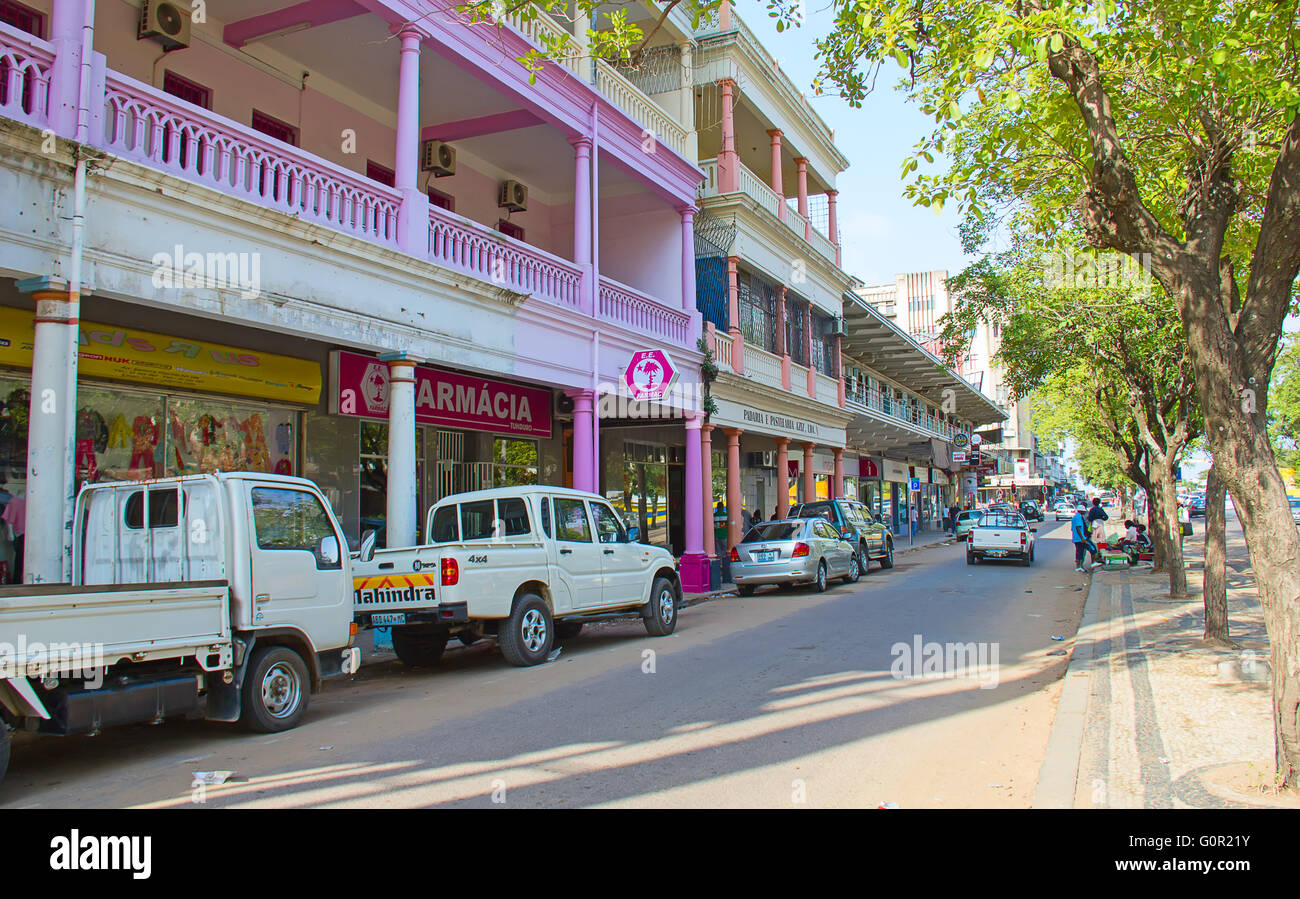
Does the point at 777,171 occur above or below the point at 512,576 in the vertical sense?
above

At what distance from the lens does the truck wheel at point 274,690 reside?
715 cm

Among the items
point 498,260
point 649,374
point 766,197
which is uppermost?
point 766,197

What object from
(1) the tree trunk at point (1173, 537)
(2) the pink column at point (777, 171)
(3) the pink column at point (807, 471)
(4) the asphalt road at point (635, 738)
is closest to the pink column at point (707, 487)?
(3) the pink column at point (807, 471)

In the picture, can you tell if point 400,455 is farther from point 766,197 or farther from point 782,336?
point 766,197

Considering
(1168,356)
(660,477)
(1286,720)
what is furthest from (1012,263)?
(1286,720)

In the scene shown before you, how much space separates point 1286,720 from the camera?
5250 millimetres

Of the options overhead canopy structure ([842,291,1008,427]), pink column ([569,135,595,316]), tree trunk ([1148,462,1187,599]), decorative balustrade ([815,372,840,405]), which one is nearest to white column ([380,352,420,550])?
pink column ([569,135,595,316])

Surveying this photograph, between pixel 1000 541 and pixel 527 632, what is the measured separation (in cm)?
1893

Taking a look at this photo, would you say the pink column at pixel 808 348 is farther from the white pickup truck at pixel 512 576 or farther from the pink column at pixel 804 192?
the white pickup truck at pixel 512 576

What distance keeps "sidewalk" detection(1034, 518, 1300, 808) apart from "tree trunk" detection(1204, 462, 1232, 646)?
25 cm

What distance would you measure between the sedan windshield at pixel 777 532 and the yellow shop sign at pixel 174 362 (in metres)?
9.60

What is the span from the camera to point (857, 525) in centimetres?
2377

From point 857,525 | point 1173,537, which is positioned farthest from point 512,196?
point 1173,537

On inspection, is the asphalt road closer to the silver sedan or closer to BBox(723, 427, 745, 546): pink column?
the silver sedan
